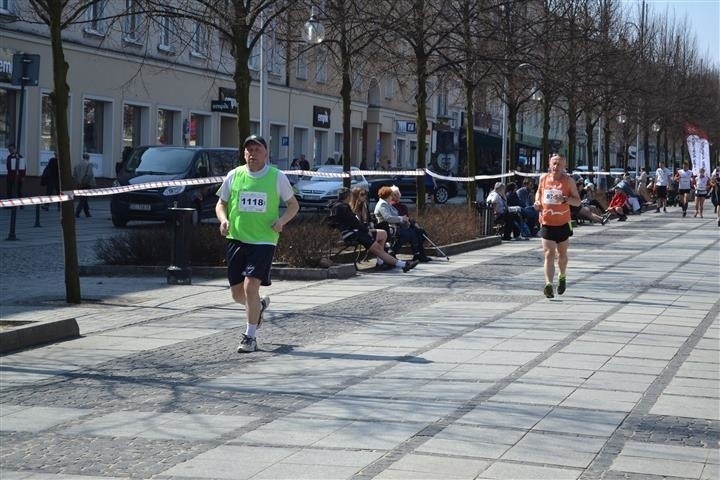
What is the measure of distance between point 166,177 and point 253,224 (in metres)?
18.5

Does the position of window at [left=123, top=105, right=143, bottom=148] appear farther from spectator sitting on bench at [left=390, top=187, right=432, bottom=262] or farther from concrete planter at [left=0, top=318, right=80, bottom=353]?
concrete planter at [left=0, top=318, right=80, bottom=353]

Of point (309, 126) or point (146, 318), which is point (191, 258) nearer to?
point (146, 318)

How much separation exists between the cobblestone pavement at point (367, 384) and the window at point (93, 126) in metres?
26.2

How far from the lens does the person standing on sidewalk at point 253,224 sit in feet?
36.1

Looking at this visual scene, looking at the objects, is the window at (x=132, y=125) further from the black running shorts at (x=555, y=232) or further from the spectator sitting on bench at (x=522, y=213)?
the black running shorts at (x=555, y=232)

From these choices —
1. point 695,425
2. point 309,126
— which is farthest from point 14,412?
point 309,126

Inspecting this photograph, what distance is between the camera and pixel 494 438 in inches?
296

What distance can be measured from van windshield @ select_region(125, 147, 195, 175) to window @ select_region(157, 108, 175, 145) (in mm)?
16262

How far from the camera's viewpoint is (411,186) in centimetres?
4934

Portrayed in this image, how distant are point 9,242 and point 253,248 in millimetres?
13743

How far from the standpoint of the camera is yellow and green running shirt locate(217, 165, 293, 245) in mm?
11039

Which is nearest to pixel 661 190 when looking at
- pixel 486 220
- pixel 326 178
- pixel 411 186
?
pixel 411 186

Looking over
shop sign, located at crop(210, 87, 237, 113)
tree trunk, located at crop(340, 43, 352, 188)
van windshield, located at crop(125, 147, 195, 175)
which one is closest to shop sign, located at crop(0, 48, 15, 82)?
van windshield, located at crop(125, 147, 195, 175)

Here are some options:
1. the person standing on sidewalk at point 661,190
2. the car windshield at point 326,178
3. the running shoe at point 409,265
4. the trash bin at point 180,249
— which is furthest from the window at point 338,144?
the trash bin at point 180,249
